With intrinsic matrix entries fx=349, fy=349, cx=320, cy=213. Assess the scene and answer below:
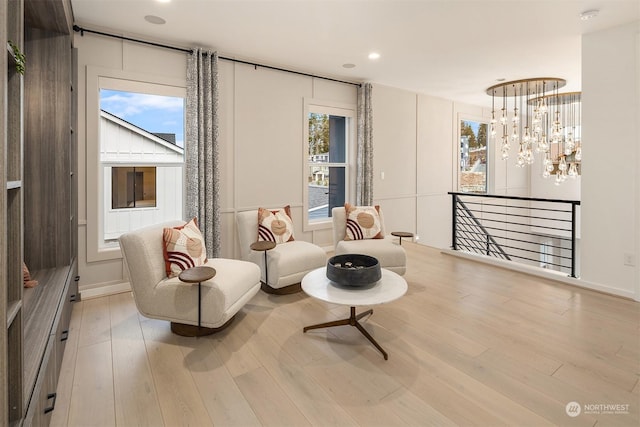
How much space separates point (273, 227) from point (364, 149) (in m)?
2.39

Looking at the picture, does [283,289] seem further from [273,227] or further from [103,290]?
[103,290]

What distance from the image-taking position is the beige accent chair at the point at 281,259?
3.44m

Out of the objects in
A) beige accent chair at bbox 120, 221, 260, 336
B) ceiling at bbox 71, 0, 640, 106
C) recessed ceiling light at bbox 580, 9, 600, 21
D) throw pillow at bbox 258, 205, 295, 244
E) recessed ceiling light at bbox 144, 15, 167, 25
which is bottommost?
beige accent chair at bbox 120, 221, 260, 336

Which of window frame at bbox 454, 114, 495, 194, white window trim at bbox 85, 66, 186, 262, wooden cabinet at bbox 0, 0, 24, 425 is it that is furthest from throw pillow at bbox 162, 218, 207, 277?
window frame at bbox 454, 114, 495, 194

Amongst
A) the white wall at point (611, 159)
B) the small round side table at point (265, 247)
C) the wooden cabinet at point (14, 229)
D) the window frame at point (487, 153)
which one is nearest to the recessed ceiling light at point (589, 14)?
the white wall at point (611, 159)

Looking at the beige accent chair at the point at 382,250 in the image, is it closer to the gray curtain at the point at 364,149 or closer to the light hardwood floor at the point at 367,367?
the light hardwood floor at the point at 367,367

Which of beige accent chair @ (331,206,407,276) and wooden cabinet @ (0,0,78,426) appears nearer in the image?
wooden cabinet @ (0,0,78,426)

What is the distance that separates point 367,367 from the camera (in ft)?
7.45

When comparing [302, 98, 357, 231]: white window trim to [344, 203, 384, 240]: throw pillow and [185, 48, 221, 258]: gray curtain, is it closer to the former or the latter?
[344, 203, 384, 240]: throw pillow

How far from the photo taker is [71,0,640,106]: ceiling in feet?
10.3

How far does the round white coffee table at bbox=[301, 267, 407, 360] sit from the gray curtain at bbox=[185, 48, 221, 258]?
5.94ft

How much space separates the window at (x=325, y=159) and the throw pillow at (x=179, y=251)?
2405mm

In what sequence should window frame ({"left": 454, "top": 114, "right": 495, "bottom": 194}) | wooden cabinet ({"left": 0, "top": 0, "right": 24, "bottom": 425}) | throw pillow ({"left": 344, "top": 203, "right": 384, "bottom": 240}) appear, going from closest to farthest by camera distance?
1. wooden cabinet ({"left": 0, "top": 0, "right": 24, "bottom": 425})
2. throw pillow ({"left": 344, "top": 203, "right": 384, "bottom": 240})
3. window frame ({"left": 454, "top": 114, "right": 495, "bottom": 194})

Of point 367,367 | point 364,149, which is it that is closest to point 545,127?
point 364,149
